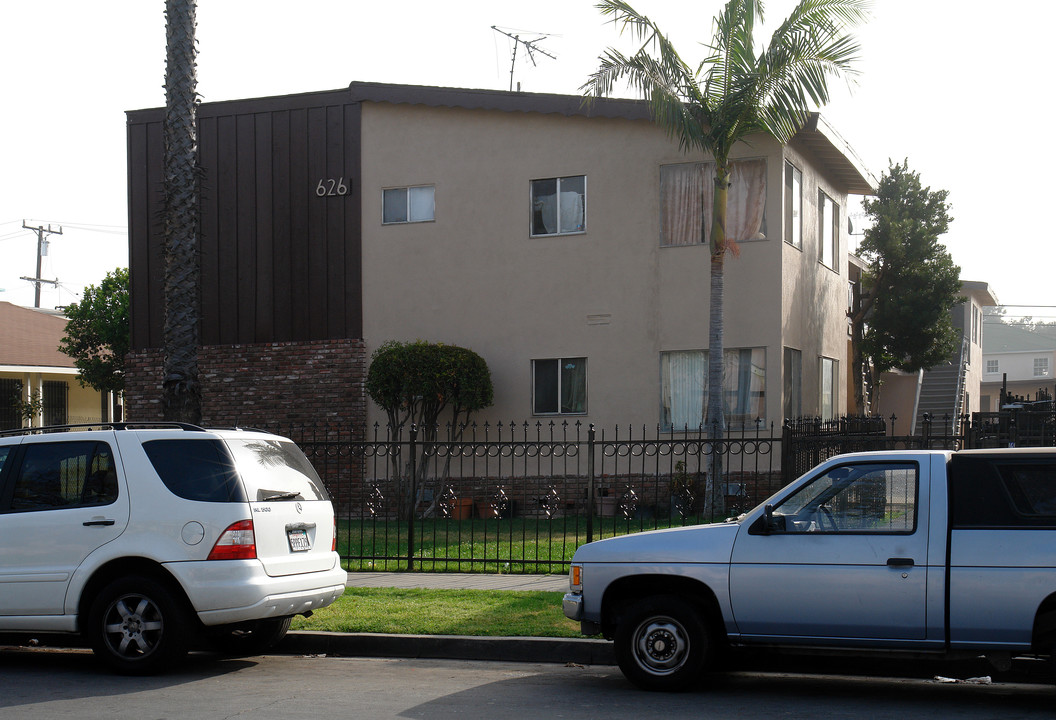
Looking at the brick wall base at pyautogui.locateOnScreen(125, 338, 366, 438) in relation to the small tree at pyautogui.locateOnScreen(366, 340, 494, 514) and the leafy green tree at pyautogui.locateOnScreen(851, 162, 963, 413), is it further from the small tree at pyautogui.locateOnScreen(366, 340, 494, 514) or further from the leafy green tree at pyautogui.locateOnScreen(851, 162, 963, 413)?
the leafy green tree at pyautogui.locateOnScreen(851, 162, 963, 413)

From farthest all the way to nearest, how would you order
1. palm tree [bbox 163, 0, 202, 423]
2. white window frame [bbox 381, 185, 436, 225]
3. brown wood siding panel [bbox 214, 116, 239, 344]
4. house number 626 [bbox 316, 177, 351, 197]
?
brown wood siding panel [bbox 214, 116, 239, 344]
house number 626 [bbox 316, 177, 351, 197]
white window frame [bbox 381, 185, 436, 225]
palm tree [bbox 163, 0, 202, 423]

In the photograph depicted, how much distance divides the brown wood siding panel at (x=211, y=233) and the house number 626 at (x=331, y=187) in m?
2.22

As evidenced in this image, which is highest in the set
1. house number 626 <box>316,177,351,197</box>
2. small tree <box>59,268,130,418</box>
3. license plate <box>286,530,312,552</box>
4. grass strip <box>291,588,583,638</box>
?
house number 626 <box>316,177,351,197</box>

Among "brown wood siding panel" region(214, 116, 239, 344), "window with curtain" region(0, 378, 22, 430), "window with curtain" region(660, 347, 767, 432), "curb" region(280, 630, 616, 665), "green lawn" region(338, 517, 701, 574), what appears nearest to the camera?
"curb" region(280, 630, 616, 665)

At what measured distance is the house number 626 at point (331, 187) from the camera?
68.5 ft

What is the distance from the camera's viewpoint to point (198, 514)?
25.6 ft

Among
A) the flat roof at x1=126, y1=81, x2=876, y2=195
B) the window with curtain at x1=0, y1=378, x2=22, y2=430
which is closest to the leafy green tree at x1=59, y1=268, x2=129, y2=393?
the window with curtain at x1=0, y1=378, x2=22, y2=430

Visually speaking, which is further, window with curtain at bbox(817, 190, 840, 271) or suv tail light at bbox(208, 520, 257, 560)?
window with curtain at bbox(817, 190, 840, 271)

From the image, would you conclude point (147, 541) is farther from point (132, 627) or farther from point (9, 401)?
point (9, 401)

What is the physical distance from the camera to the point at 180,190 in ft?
43.3

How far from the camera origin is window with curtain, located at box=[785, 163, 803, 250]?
18.9 metres

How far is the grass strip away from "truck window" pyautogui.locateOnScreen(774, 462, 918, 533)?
258cm

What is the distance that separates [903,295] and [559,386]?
31.3ft

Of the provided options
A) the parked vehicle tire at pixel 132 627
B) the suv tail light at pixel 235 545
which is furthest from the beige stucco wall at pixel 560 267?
the parked vehicle tire at pixel 132 627
